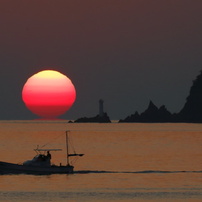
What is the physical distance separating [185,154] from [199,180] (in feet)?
206

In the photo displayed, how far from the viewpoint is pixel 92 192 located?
293ft

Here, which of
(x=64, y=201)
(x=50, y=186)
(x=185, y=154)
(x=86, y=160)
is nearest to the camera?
(x=64, y=201)

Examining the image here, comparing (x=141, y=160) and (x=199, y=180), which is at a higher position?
(x=141, y=160)

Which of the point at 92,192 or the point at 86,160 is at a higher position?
the point at 86,160

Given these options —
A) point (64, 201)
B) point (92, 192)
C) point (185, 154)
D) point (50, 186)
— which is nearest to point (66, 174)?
point (50, 186)

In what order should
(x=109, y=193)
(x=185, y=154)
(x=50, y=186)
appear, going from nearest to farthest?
(x=109, y=193) < (x=50, y=186) < (x=185, y=154)

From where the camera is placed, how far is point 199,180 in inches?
4035

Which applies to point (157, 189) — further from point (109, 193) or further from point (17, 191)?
point (17, 191)

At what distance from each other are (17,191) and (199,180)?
82.8 feet

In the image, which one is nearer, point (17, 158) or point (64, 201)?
point (64, 201)

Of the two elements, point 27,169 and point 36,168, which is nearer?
point 36,168

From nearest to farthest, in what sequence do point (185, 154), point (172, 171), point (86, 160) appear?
point (172, 171)
point (86, 160)
point (185, 154)

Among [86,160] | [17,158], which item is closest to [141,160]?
[86,160]

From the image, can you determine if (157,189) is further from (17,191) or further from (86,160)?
(86,160)
